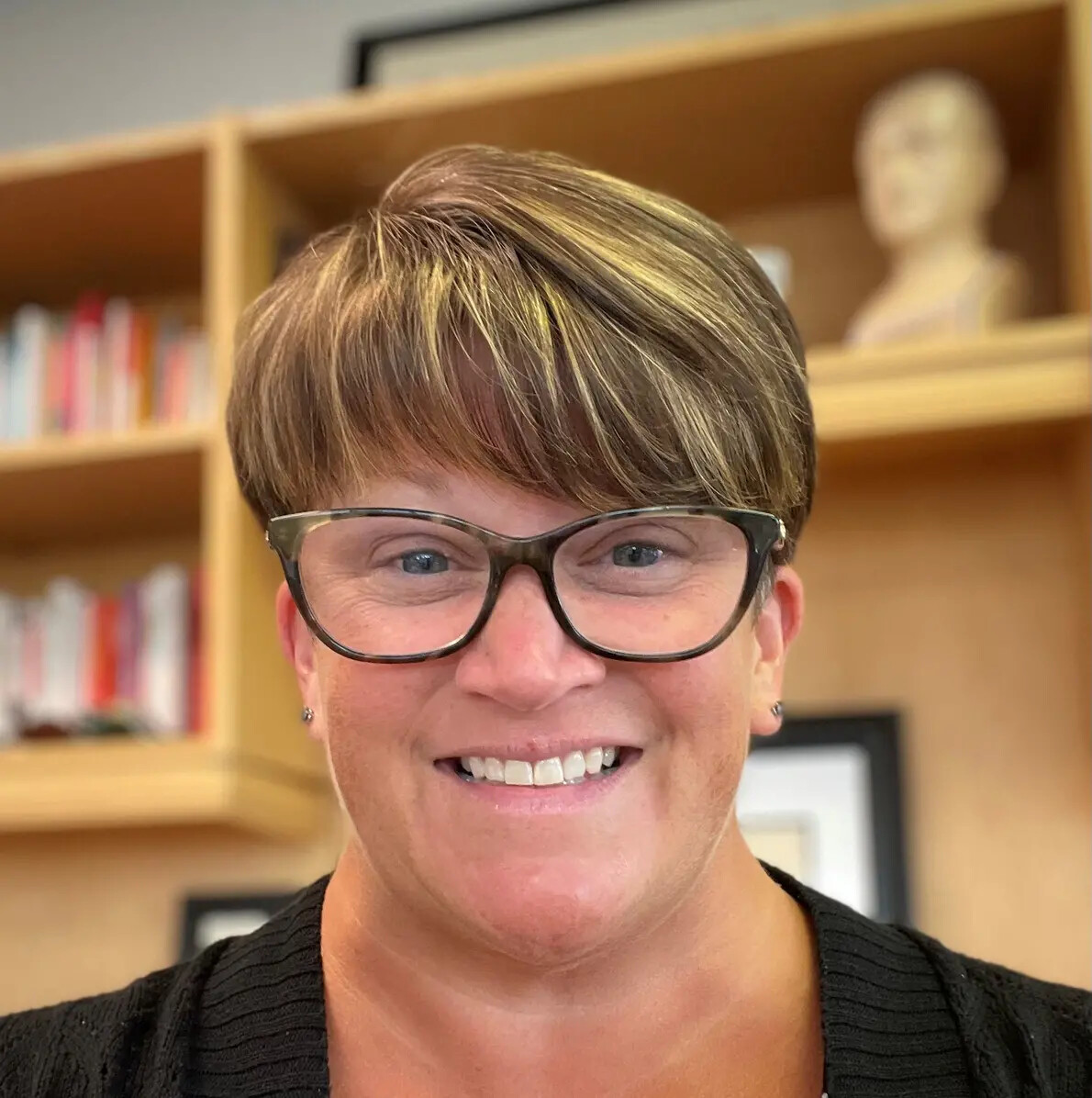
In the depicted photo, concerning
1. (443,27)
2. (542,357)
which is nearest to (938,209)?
(443,27)

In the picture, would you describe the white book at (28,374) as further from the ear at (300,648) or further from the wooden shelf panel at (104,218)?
the ear at (300,648)

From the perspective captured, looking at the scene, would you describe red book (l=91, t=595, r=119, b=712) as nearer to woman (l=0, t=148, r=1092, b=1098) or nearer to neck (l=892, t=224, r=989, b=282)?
woman (l=0, t=148, r=1092, b=1098)

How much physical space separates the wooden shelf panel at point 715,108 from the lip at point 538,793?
3.48 feet

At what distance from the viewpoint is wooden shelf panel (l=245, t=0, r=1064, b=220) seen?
4.83 feet

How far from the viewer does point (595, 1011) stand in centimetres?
75

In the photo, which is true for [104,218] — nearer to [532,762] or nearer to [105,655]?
[105,655]

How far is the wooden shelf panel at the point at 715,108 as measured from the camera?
4.83ft

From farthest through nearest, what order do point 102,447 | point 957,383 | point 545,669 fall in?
1. point 102,447
2. point 957,383
3. point 545,669

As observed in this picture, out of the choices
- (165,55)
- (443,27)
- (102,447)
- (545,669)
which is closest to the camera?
(545,669)

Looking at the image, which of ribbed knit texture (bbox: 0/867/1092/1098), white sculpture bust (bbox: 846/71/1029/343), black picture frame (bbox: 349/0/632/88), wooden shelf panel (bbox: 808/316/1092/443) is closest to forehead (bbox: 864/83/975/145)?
white sculpture bust (bbox: 846/71/1029/343)

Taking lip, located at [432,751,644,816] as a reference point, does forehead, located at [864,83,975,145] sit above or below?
above

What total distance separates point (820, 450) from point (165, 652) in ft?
2.85

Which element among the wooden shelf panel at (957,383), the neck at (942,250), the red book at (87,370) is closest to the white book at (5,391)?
the red book at (87,370)

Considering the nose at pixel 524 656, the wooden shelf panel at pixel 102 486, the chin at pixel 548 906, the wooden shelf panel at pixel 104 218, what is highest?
the wooden shelf panel at pixel 104 218
